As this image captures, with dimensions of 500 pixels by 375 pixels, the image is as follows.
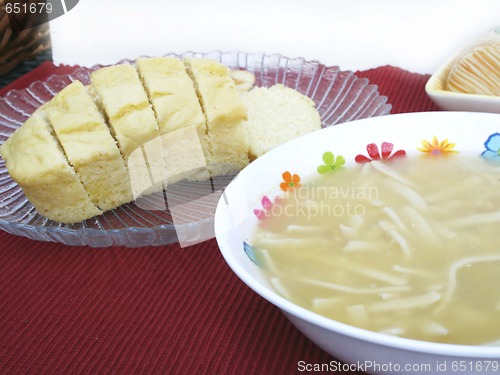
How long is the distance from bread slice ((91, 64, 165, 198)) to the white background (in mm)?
1065

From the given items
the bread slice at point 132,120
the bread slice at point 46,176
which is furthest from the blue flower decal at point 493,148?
the bread slice at point 46,176

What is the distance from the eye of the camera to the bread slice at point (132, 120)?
1.75m

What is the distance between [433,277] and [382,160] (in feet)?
1.52

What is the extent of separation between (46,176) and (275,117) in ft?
2.61

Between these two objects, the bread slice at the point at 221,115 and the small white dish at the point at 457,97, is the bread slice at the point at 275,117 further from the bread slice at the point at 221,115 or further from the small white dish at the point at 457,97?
the small white dish at the point at 457,97

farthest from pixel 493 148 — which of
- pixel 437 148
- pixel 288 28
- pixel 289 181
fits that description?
pixel 288 28

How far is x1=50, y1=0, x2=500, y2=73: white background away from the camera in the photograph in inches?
102

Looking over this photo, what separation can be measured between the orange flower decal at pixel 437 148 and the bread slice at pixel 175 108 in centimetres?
68

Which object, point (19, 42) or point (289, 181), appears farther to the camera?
point (19, 42)

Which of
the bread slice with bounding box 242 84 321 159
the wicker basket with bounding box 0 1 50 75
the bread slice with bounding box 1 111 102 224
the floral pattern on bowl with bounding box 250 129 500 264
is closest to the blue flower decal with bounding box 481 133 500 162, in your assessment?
the floral pattern on bowl with bounding box 250 129 500 264

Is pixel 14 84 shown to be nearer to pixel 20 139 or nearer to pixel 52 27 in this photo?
pixel 52 27

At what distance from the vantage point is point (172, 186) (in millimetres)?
1851

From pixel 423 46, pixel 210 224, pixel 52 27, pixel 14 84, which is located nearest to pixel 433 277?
pixel 210 224

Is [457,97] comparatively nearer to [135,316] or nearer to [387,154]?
[387,154]
